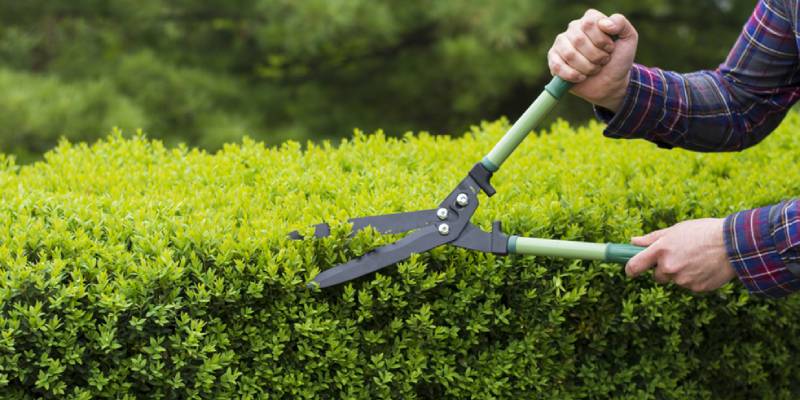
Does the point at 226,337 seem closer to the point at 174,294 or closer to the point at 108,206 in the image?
the point at 174,294

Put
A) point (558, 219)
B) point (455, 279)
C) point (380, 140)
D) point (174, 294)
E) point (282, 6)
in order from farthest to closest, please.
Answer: point (282, 6) → point (380, 140) → point (558, 219) → point (455, 279) → point (174, 294)

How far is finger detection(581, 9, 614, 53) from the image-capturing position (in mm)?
2330

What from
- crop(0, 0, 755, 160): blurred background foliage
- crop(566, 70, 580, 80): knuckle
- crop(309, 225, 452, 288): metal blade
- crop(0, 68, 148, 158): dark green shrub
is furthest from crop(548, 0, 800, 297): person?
crop(0, 68, 148, 158): dark green shrub

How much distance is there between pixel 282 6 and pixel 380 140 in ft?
9.86

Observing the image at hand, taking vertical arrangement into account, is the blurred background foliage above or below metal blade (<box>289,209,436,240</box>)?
above

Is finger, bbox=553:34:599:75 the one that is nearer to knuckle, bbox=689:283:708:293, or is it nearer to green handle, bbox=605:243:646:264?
green handle, bbox=605:243:646:264

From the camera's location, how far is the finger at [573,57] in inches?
93.5

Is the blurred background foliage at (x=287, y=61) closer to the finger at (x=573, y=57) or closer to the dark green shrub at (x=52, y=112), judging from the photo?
the dark green shrub at (x=52, y=112)

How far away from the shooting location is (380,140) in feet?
11.1

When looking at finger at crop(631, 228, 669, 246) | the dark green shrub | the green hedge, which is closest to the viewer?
the green hedge

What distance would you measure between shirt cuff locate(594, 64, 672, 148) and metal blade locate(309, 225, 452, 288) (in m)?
0.64

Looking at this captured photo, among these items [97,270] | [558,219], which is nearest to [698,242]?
[558,219]

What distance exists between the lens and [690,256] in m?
2.22

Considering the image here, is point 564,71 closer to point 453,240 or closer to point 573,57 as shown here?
point 573,57
